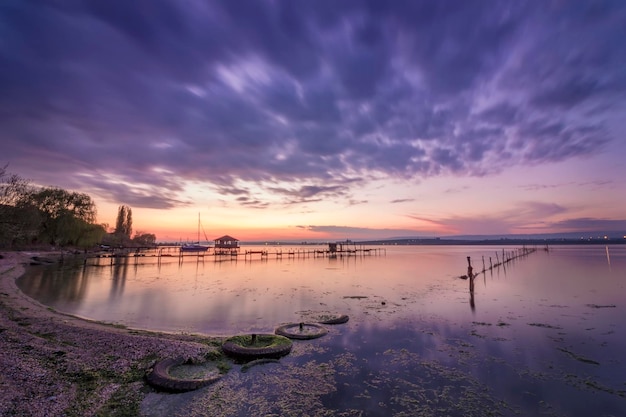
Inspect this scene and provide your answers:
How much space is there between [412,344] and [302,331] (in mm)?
5120

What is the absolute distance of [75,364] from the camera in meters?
9.29

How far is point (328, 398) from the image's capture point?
8352 mm

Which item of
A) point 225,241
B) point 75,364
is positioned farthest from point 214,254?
point 75,364

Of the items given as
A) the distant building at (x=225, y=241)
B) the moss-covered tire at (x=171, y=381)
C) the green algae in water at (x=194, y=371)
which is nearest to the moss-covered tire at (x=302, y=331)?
the green algae in water at (x=194, y=371)

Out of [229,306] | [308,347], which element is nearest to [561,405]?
[308,347]

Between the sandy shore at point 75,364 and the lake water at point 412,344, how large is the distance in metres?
1.43

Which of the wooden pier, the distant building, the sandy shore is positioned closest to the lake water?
the sandy shore

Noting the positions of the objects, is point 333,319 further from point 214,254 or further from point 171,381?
point 214,254

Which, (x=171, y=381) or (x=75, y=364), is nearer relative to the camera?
(x=171, y=381)

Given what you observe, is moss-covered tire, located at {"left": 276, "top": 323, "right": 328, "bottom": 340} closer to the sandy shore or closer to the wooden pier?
the sandy shore

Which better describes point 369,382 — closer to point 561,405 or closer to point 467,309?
point 561,405

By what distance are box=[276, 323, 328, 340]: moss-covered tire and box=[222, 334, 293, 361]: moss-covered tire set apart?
121 cm

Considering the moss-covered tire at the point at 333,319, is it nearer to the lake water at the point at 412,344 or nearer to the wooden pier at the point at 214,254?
the lake water at the point at 412,344

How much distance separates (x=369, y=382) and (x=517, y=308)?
17748 millimetres
